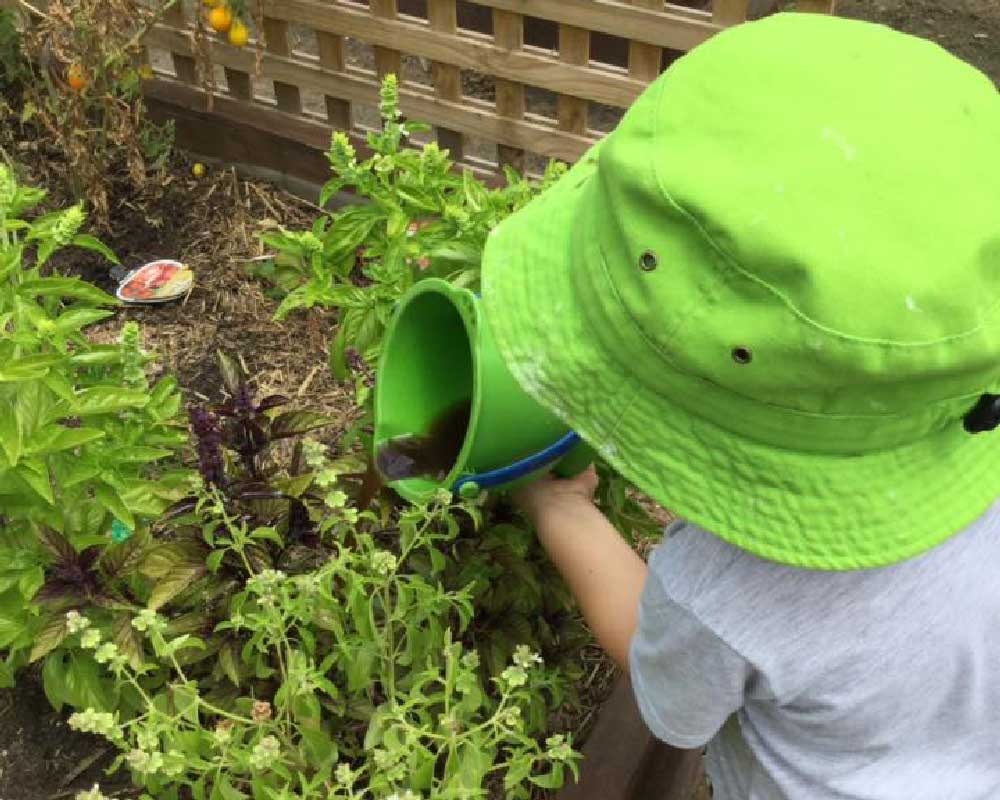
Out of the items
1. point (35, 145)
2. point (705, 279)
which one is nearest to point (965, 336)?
→ point (705, 279)

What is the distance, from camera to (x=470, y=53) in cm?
301

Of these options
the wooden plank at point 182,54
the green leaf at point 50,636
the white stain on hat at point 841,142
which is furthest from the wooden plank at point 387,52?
the white stain on hat at point 841,142

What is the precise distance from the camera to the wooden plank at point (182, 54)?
337cm

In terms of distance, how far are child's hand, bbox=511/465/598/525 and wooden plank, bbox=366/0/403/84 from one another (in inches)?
76.7

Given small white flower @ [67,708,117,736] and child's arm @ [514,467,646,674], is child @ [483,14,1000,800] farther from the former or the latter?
small white flower @ [67,708,117,736]

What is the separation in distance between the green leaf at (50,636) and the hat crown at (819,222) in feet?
3.38

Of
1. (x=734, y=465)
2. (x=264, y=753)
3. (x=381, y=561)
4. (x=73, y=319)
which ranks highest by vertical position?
(x=734, y=465)

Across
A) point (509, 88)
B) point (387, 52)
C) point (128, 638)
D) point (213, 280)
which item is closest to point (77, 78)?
point (213, 280)

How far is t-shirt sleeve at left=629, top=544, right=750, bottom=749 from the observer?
1120mm

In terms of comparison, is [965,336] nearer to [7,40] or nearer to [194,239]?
[194,239]

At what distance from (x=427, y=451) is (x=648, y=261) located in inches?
29.8

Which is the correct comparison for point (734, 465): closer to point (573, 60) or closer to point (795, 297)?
point (795, 297)

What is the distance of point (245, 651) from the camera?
146 centimetres

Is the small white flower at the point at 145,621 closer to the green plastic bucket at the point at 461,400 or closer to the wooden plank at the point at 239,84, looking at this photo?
the green plastic bucket at the point at 461,400
